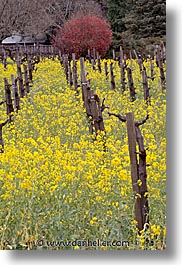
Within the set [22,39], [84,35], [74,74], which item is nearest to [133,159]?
[22,39]

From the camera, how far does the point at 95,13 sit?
3.82 meters

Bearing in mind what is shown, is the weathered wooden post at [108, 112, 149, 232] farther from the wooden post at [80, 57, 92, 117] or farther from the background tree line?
the wooden post at [80, 57, 92, 117]

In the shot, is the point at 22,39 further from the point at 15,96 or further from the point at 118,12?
the point at 15,96

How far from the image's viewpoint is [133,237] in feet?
10.3

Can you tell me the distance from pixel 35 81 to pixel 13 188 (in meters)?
2.74

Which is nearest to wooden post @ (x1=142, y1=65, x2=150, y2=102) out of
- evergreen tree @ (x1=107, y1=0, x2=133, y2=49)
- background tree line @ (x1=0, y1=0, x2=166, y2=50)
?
background tree line @ (x1=0, y1=0, x2=166, y2=50)

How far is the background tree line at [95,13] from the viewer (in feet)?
12.1

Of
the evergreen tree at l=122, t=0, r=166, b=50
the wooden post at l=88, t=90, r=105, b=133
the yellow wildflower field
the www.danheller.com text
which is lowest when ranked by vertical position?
the www.danheller.com text

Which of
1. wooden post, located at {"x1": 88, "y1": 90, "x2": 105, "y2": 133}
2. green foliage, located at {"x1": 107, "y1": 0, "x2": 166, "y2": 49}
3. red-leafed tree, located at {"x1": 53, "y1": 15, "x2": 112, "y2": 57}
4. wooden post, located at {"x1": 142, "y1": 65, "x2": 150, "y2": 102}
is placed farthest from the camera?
wooden post, located at {"x1": 142, "y1": 65, "x2": 150, "y2": 102}

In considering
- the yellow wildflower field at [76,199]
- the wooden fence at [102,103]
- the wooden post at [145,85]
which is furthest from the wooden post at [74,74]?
the yellow wildflower field at [76,199]

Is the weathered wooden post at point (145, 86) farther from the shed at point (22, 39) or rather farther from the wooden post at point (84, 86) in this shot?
the shed at point (22, 39)

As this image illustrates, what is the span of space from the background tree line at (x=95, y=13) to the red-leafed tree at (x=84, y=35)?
51 mm

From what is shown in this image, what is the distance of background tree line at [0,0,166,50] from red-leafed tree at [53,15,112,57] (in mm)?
51

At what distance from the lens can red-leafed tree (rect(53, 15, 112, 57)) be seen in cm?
392
